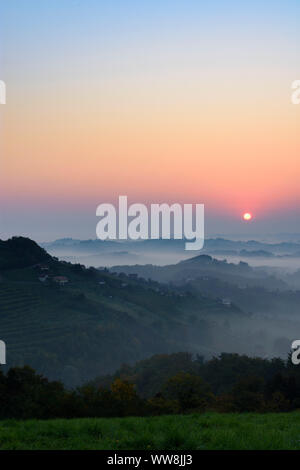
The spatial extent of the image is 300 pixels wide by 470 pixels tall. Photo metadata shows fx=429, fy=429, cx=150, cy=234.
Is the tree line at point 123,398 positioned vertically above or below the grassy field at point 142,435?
below

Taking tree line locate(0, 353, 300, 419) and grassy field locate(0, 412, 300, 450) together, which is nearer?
grassy field locate(0, 412, 300, 450)

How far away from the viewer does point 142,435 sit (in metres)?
9.26

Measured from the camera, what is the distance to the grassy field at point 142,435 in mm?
8766

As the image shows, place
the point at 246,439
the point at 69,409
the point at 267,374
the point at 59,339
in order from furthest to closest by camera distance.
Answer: the point at 59,339 → the point at 267,374 → the point at 69,409 → the point at 246,439

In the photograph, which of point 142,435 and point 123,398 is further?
point 123,398

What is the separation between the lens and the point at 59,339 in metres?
174

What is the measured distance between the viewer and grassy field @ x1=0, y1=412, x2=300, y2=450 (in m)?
8.77

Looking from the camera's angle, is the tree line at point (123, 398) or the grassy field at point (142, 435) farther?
the tree line at point (123, 398)

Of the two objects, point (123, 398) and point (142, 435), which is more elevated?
point (142, 435)

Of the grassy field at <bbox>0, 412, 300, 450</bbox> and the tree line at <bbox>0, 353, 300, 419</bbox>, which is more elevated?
the grassy field at <bbox>0, 412, 300, 450</bbox>
